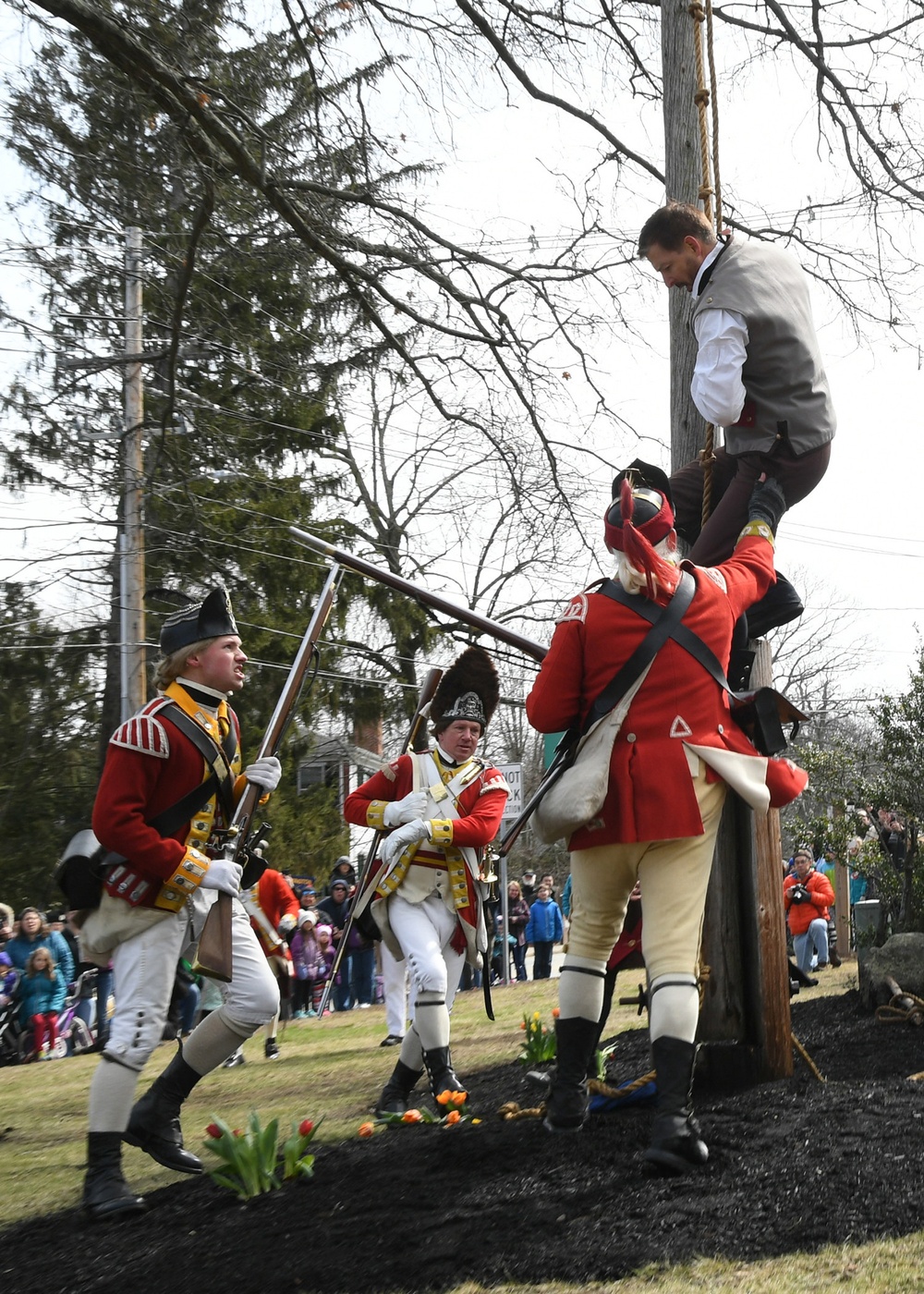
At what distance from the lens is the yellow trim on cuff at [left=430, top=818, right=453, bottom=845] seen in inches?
259

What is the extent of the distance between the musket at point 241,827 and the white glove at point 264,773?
0.03 m

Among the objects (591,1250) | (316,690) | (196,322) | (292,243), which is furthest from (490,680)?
(316,690)

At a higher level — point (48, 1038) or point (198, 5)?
point (198, 5)

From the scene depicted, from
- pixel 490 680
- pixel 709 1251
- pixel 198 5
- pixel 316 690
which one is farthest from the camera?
pixel 316 690

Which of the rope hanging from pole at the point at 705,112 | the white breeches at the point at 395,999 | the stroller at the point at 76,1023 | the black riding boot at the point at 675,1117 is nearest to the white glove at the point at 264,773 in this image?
the black riding boot at the point at 675,1117

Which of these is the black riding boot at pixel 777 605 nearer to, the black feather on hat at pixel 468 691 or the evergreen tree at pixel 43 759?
the black feather on hat at pixel 468 691

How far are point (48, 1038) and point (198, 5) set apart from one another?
9.07m

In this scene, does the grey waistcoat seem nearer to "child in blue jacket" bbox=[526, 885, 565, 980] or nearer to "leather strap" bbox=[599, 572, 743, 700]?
"leather strap" bbox=[599, 572, 743, 700]

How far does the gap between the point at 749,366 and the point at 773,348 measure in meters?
0.11

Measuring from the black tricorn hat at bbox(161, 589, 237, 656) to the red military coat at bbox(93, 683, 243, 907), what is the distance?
21 cm

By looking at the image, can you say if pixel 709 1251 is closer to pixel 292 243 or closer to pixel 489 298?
pixel 489 298

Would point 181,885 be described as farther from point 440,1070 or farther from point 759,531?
point 759,531

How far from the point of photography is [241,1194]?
435cm

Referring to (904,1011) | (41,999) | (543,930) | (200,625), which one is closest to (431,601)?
(200,625)
